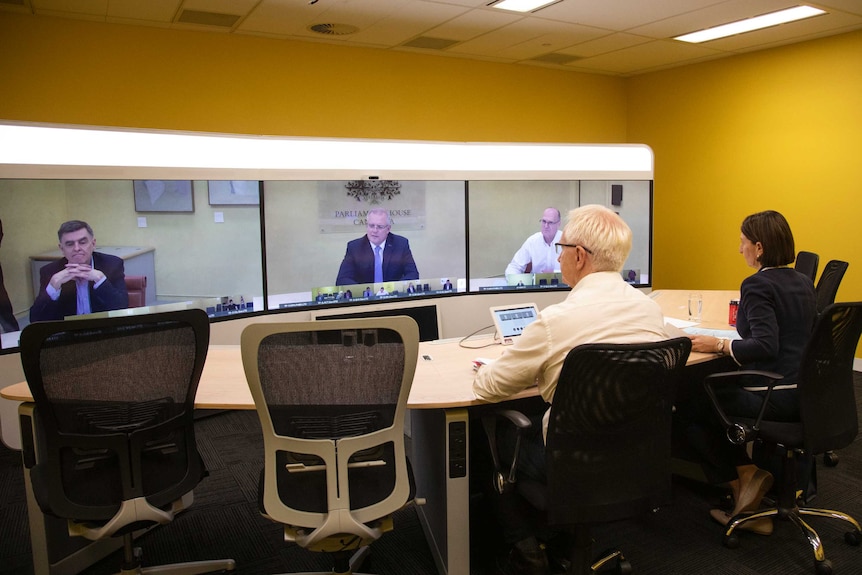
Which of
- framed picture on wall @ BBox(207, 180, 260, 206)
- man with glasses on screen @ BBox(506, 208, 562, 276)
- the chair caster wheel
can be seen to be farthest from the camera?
man with glasses on screen @ BBox(506, 208, 562, 276)

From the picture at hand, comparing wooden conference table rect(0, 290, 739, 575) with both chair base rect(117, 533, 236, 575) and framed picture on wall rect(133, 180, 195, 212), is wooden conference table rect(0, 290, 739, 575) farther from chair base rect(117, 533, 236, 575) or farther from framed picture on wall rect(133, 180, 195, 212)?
framed picture on wall rect(133, 180, 195, 212)

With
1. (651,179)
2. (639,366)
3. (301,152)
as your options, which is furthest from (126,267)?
(651,179)

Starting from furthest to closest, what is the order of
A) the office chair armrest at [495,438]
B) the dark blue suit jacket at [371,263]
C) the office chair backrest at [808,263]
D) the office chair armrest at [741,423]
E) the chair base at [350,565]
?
the office chair backrest at [808,263]
the dark blue suit jacket at [371,263]
the office chair armrest at [741,423]
the chair base at [350,565]
the office chair armrest at [495,438]

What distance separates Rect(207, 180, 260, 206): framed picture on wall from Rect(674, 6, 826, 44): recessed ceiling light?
11.8ft

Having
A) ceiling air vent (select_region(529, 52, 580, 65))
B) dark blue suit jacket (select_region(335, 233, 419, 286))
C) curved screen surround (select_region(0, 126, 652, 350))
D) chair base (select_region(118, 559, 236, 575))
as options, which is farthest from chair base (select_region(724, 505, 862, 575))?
ceiling air vent (select_region(529, 52, 580, 65))

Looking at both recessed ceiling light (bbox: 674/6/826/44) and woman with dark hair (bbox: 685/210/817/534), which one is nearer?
woman with dark hair (bbox: 685/210/817/534)

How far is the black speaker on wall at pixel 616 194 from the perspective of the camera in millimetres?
5027

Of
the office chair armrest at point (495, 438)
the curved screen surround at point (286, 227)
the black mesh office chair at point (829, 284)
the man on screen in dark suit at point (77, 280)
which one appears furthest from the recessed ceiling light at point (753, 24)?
the man on screen in dark suit at point (77, 280)

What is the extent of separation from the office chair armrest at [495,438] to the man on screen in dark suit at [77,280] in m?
2.50

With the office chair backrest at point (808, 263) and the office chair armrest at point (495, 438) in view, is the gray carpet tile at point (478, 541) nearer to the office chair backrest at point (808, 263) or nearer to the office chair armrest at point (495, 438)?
the office chair armrest at point (495, 438)

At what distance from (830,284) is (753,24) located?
2.15 meters

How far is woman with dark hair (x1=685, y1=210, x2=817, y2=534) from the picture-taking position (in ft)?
8.38

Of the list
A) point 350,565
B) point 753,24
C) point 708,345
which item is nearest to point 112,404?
point 350,565

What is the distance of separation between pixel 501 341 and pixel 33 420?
6.22 feet
